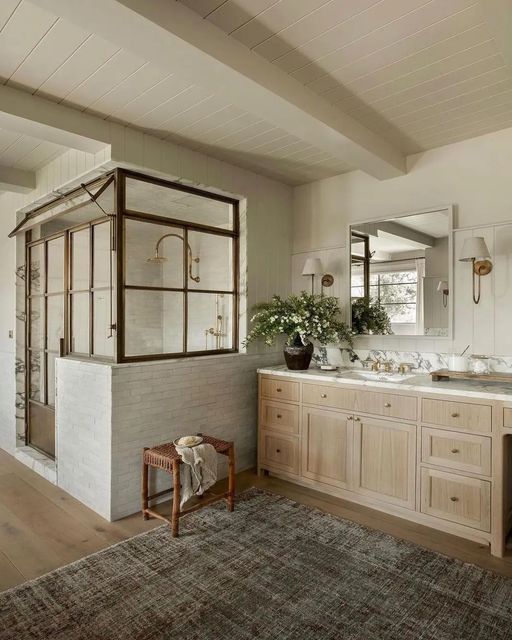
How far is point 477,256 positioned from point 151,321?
2.79 m

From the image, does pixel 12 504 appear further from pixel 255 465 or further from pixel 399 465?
pixel 399 465

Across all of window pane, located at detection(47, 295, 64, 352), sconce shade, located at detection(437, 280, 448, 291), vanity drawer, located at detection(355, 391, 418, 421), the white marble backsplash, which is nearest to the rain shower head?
window pane, located at detection(47, 295, 64, 352)

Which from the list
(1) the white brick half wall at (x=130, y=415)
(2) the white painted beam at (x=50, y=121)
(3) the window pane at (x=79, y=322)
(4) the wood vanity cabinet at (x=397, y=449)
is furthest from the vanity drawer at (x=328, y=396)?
(2) the white painted beam at (x=50, y=121)

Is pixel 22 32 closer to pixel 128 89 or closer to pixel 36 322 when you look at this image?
pixel 128 89

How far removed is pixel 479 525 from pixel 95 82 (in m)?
3.28

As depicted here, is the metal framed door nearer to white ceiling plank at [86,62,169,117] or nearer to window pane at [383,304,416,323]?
white ceiling plank at [86,62,169,117]

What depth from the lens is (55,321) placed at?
12.7 ft

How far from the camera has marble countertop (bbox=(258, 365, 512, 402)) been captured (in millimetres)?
2521

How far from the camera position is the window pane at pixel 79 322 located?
353 cm

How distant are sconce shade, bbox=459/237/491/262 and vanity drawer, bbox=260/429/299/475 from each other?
5.94 feet

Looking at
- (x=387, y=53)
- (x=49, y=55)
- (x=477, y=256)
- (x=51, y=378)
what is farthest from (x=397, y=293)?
(x=51, y=378)

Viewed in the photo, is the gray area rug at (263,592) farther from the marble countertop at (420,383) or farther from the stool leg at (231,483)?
the marble countertop at (420,383)

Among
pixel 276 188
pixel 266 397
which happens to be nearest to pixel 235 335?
pixel 266 397

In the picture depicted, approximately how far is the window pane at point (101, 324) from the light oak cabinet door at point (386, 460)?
6.23ft
